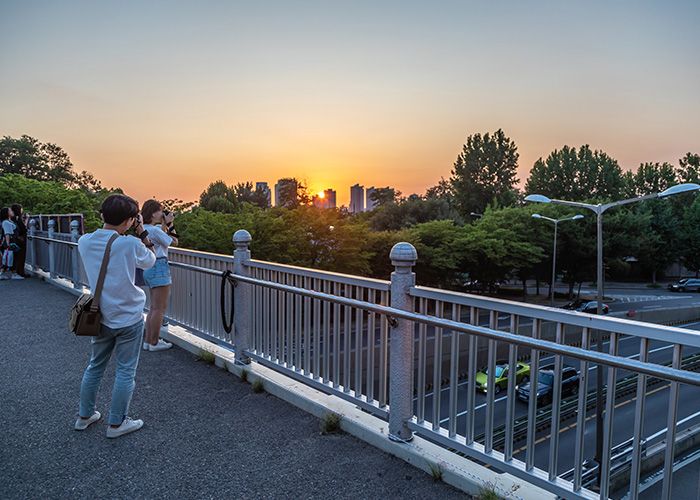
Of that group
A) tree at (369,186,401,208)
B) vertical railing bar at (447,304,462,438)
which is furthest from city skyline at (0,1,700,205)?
tree at (369,186,401,208)

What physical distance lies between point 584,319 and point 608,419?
0.48m

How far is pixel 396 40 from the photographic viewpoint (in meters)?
20.5

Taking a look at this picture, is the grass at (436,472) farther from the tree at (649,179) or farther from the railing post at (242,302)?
the tree at (649,179)

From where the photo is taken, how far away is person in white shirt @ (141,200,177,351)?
512 cm

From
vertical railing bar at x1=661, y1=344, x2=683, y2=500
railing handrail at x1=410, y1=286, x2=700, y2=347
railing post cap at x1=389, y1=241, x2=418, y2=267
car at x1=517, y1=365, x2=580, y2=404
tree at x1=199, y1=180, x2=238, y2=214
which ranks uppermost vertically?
tree at x1=199, y1=180, x2=238, y2=214

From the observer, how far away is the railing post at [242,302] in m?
4.91

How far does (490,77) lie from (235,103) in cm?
1762

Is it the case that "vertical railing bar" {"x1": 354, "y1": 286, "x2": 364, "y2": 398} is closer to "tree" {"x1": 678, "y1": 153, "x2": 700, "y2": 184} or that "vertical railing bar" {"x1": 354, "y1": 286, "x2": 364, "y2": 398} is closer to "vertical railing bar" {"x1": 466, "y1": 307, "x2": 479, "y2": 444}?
"vertical railing bar" {"x1": 466, "y1": 307, "x2": 479, "y2": 444}

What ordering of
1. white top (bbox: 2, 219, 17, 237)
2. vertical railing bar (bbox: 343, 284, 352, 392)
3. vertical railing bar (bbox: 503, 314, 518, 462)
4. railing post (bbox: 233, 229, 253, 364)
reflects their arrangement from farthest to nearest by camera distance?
1. white top (bbox: 2, 219, 17, 237)
2. railing post (bbox: 233, 229, 253, 364)
3. vertical railing bar (bbox: 343, 284, 352, 392)
4. vertical railing bar (bbox: 503, 314, 518, 462)

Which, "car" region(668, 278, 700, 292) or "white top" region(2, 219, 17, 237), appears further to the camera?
"car" region(668, 278, 700, 292)

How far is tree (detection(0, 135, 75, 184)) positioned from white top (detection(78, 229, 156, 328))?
50.7 m

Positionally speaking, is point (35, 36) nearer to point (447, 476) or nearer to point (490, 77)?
point (447, 476)

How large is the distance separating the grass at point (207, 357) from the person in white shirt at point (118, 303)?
1.65 metres

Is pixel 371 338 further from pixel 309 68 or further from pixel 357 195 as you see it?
pixel 357 195
